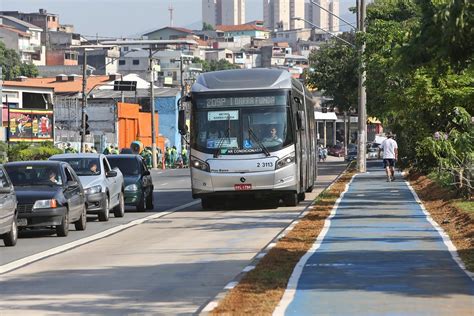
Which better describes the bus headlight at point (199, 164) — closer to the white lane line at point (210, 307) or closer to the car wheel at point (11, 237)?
the car wheel at point (11, 237)

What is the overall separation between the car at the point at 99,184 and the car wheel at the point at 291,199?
4.67 metres

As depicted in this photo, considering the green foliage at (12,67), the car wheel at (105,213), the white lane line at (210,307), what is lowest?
the car wheel at (105,213)

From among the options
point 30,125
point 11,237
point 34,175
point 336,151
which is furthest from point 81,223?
point 336,151

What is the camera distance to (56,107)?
100m

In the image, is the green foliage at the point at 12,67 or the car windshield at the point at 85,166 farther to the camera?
the green foliage at the point at 12,67

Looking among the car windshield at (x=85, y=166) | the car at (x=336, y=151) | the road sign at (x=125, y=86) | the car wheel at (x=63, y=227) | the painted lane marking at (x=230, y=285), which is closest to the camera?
the painted lane marking at (x=230, y=285)

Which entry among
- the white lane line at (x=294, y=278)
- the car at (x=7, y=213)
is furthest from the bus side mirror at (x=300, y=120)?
the car at (x=7, y=213)

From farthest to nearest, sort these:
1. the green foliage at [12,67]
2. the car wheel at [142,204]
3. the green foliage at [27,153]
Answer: the green foliage at [12,67], the green foliage at [27,153], the car wheel at [142,204]

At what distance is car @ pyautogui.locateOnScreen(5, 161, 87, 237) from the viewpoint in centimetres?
2314

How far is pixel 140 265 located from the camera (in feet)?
57.9

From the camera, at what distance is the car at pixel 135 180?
32188 mm

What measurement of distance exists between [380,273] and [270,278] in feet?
4.67

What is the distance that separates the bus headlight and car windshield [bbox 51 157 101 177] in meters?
3.39

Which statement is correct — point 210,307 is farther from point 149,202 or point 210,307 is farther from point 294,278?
point 149,202
